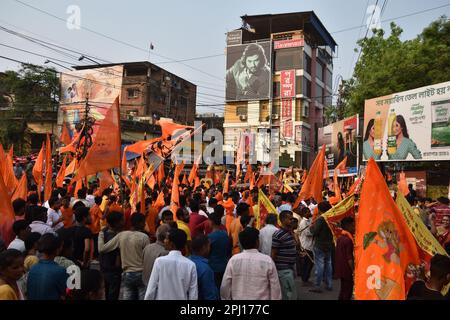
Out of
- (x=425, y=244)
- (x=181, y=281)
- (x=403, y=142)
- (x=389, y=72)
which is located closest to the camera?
(x=181, y=281)

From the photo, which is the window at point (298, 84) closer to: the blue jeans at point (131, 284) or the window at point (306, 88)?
the window at point (306, 88)

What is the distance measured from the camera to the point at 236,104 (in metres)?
48.4

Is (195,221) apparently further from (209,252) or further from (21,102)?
(21,102)

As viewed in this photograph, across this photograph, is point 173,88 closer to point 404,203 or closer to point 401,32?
point 401,32

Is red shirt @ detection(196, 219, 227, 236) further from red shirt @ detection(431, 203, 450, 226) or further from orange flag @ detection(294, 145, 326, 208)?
red shirt @ detection(431, 203, 450, 226)

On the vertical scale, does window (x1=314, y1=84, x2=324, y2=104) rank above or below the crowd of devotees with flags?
above

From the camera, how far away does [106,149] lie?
816cm

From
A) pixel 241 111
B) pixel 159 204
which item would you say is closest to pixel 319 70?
pixel 241 111

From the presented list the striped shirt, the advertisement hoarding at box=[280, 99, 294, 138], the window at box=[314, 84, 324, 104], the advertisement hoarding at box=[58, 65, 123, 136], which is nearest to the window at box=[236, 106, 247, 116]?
the advertisement hoarding at box=[280, 99, 294, 138]

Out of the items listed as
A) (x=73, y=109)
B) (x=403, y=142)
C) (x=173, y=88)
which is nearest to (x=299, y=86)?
(x=173, y=88)

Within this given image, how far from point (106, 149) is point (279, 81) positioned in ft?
130

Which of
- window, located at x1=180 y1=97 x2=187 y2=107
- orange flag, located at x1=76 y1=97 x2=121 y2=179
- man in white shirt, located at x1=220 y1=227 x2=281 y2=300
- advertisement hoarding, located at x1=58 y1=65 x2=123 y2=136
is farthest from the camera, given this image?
window, located at x1=180 y1=97 x2=187 y2=107

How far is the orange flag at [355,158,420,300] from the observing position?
13.1 feet
